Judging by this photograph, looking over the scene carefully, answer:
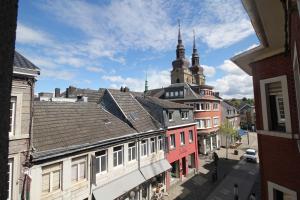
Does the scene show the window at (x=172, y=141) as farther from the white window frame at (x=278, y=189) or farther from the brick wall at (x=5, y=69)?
the brick wall at (x=5, y=69)

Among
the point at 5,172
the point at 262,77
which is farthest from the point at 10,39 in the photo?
the point at 262,77

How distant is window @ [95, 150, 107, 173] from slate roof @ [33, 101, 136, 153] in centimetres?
102

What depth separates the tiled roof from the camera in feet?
32.2

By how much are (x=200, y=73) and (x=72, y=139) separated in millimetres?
62587

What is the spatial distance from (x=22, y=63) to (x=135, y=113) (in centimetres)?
A: 1290

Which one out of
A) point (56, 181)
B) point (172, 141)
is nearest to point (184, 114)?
point (172, 141)

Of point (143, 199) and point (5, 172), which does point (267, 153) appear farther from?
point (143, 199)

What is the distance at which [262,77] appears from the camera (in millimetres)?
7500

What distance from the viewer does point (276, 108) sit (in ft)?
23.8

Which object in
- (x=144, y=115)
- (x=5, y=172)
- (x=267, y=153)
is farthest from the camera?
(x=144, y=115)

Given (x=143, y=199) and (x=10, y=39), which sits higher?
(x=10, y=39)

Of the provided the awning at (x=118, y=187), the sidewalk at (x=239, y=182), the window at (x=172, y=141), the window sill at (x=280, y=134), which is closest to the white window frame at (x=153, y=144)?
the awning at (x=118, y=187)

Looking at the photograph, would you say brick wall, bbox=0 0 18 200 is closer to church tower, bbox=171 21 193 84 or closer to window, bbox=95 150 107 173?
window, bbox=95 150 107 173

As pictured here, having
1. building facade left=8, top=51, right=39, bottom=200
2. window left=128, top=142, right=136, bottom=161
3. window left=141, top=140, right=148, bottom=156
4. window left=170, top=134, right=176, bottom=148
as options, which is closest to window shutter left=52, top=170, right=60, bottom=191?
building facade left=8, top=51, right=39, bottom=200
